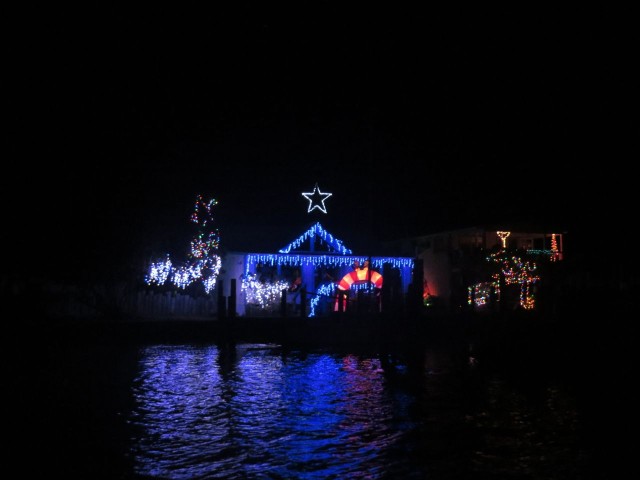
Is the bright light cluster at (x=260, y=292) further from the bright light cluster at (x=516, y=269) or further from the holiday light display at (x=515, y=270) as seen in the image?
the bright light cluster at (x=516, y=269)

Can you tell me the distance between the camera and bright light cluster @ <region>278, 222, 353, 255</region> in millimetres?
28547

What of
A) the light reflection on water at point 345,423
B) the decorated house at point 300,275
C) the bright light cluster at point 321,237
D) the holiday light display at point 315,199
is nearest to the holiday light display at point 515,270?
the decorated house at point 300,275

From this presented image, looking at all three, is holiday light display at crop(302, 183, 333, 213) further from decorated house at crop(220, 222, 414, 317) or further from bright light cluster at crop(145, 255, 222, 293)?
bright light cluster at crop(145, 255, 222, 293)

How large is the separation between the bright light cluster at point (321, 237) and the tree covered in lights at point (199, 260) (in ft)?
9.03

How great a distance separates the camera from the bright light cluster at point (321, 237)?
28547 millimetres

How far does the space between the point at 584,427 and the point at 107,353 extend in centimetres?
1188

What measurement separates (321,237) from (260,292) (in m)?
3.37

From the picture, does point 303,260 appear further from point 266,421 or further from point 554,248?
point 266,421

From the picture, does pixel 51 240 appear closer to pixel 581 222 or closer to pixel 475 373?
pixel 475 373

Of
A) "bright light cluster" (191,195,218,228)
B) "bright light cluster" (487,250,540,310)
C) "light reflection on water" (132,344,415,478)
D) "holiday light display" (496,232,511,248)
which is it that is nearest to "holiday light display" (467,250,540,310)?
"bright light cluster" (487,250,540,310)

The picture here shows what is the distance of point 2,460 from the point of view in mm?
7457

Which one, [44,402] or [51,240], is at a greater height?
[51,240]

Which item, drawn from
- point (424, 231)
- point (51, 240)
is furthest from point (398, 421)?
point (424, 231)

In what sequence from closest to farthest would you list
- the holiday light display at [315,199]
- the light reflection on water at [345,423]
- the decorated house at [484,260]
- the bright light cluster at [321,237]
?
the light reflection on water at [345,423] → the bright light cluster at [321,237] → the holiday light display at [315,199] → the decorated house at [484,260]
